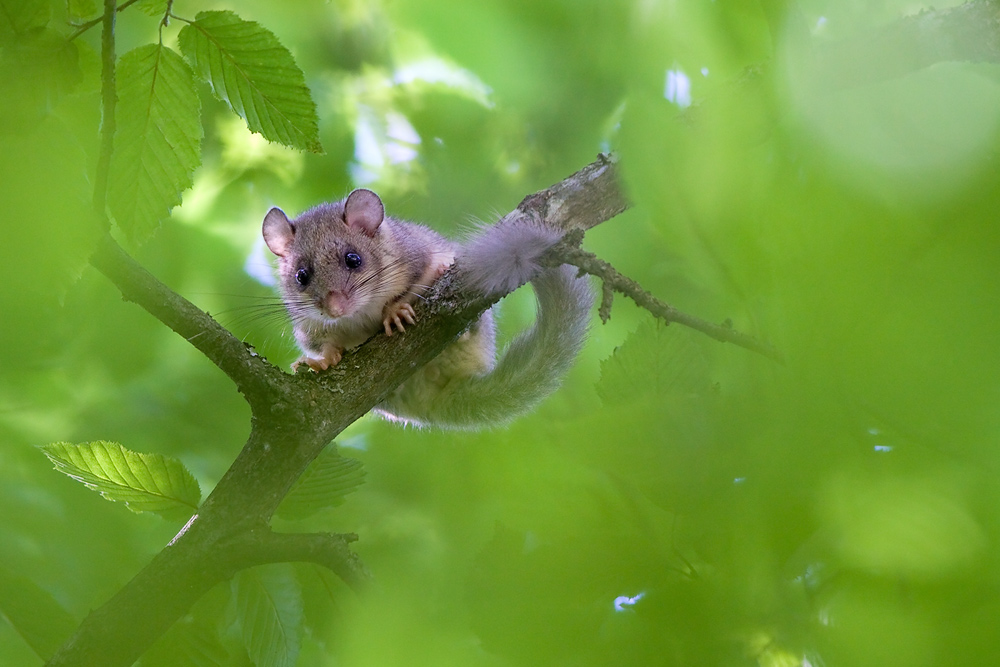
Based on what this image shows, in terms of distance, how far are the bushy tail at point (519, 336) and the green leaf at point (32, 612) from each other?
2.38ft

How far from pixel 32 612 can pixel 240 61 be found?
0.75 meters

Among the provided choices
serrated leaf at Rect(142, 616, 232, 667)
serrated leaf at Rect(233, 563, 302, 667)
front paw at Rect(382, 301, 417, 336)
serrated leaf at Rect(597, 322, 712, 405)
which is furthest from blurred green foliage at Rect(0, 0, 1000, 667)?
front paw at Rect(382, 301, 417, 336)

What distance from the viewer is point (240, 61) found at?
105 cm

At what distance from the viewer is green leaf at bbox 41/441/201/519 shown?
122 cm

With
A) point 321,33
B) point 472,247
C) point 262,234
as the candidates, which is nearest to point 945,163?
point 472,247

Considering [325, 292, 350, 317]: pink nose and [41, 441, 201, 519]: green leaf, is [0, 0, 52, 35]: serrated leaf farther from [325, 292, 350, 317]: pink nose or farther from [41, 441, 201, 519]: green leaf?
[325, 292, 350, 317]: pink nose

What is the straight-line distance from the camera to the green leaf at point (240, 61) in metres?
1.03

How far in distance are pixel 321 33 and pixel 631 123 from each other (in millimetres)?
1753

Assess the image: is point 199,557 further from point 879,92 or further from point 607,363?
point 879,92

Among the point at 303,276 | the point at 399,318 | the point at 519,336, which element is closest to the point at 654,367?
the point at 399,318

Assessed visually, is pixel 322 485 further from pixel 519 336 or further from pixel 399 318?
pixel 519 336

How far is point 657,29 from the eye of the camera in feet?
1.53

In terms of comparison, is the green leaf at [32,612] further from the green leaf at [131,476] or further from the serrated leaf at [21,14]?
the serrated leaf at [21,14]

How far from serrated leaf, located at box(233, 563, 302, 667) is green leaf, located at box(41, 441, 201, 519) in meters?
0.21
